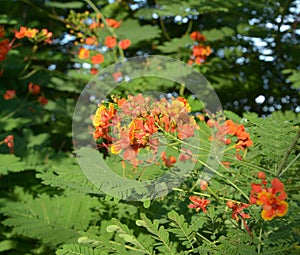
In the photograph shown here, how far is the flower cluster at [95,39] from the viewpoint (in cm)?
334

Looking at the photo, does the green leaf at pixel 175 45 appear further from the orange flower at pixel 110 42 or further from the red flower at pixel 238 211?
→ the red flower at pixel 238 211

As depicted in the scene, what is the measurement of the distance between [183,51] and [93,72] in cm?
69

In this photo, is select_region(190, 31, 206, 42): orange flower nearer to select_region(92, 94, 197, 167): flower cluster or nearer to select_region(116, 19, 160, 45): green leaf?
select_region(116, 19, 160, 45): green leaf

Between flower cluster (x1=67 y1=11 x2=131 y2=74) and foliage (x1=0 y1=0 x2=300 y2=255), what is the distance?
11 millimetres

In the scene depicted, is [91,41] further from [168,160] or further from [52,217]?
[168,160]

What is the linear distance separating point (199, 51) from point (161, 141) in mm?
2145

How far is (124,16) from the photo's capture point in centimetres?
394

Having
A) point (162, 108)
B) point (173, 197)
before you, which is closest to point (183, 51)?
point (173, 197)

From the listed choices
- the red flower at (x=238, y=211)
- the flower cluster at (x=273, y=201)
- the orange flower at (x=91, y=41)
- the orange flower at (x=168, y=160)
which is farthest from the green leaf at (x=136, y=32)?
the flower cluster at (x=273, y=201)

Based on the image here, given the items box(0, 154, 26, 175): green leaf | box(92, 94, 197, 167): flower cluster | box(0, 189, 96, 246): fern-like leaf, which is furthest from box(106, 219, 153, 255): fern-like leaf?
box(0, 154, 26, 175): green leaf

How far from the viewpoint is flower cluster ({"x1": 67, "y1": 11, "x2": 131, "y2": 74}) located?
3336 millimetres

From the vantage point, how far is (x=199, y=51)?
10.9ft

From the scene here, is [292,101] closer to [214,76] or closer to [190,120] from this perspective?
[214,76]

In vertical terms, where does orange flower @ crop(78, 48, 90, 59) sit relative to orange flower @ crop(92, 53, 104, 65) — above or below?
above
